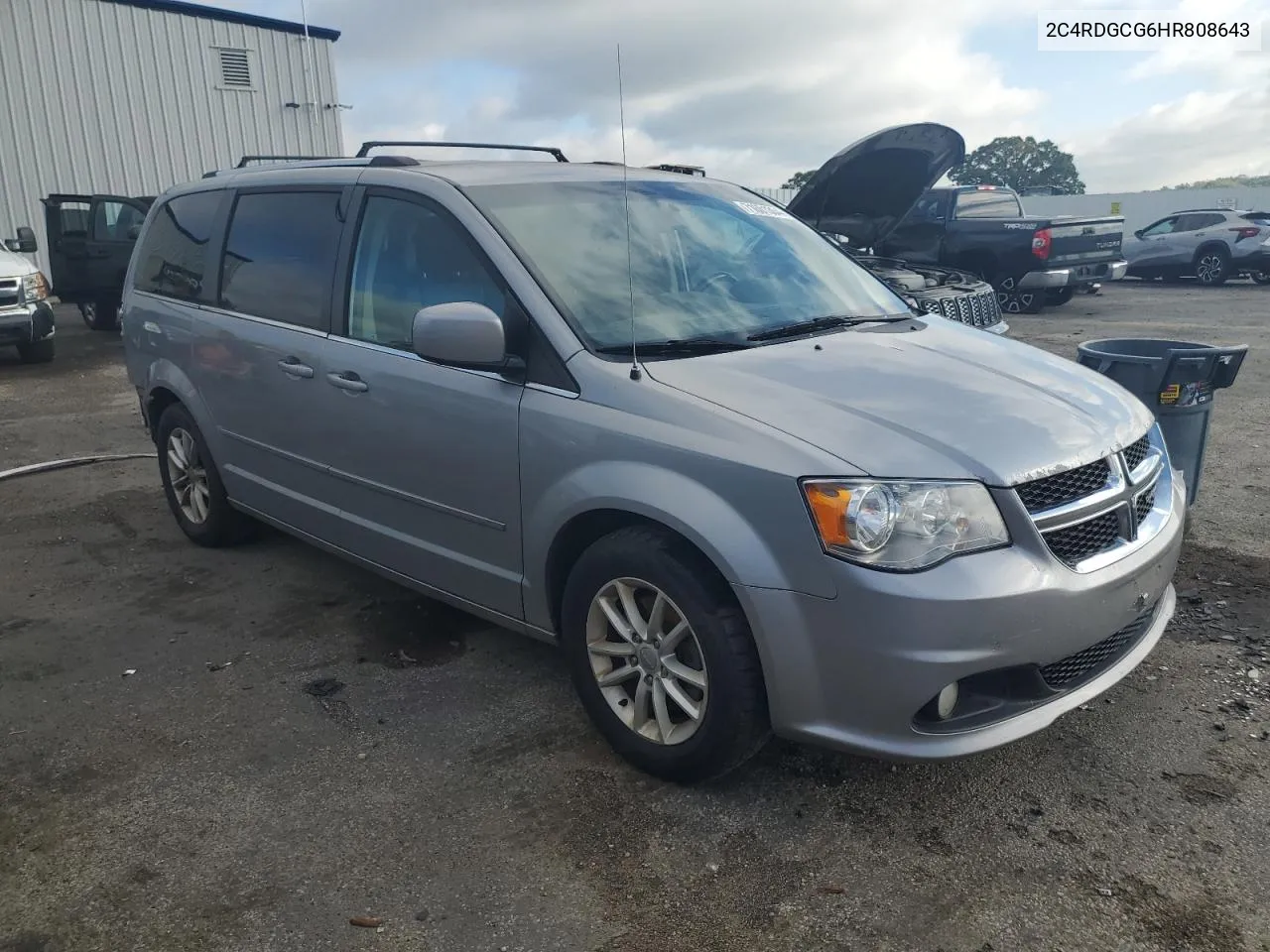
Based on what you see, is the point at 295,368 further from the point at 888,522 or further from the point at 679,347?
the point at 888,522

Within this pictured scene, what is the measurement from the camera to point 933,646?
243cm

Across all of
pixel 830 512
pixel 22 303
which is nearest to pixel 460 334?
pixel 830 512

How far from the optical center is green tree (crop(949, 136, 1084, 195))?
202 feet

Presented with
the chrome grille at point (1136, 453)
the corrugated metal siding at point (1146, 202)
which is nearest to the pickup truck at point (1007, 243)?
the chrome grille at point (1136, 453)

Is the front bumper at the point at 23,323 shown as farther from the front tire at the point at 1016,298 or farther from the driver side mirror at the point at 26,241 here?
the front tire at the point at 1016,298

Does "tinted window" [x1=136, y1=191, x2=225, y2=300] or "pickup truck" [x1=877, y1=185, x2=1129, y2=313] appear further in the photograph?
"pickup truck" [x1=877, y1=185, x2=1129, y2=313]

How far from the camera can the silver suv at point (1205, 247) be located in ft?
63.2

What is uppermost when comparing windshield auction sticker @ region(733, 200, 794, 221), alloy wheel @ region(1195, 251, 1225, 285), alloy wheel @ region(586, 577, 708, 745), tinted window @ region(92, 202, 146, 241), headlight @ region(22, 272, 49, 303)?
tinted window @ region(92, 202, 146, 241)

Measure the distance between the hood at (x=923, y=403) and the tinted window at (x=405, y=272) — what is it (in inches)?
31.6

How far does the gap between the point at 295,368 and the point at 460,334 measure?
4.23 ft

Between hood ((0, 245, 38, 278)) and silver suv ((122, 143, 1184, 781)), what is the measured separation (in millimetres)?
8383

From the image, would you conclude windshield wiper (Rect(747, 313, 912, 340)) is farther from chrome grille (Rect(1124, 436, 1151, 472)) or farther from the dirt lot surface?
the dirt lot surface

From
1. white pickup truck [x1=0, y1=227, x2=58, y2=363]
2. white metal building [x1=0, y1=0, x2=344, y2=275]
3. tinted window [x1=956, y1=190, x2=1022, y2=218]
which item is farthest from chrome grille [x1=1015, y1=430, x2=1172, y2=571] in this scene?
white metal building [x1=0, y1=0, x2=344, y2=275]

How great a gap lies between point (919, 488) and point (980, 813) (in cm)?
100
